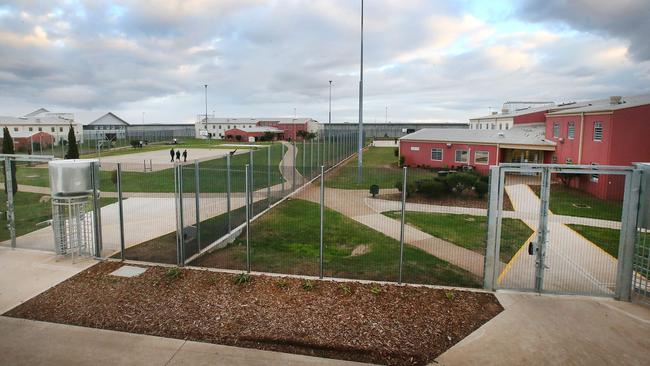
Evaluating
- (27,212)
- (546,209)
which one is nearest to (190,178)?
(546,209)

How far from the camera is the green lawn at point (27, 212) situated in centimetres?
1378

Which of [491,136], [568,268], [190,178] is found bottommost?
[568,268]

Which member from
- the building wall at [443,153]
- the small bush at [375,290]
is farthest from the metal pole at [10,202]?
the building wall at [443,153]

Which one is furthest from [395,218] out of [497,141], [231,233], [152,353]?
[497,141]

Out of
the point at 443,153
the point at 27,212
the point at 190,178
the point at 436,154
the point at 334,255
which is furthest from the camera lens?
the point at 436,154

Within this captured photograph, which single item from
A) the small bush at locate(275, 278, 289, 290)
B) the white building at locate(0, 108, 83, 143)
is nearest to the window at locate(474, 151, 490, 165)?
the small bush at locate(275, 278, 289, 290)

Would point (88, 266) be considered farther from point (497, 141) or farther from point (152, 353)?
point (497, 141)

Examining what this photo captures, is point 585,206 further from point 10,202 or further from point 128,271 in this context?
point 10,202

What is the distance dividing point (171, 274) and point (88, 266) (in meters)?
2.34

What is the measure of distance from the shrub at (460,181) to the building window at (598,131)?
10255 millimetres

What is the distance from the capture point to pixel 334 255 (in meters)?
11.4

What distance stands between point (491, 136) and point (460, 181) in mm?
20161

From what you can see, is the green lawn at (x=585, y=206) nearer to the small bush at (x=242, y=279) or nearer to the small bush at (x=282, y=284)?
the small bush at (x=282, y=284)

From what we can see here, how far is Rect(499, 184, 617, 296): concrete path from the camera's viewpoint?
9.35m
